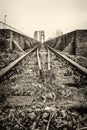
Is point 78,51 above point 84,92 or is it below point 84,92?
→ above

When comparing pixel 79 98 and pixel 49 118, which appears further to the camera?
pixel 79 98

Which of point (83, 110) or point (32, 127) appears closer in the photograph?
point (32, 127)

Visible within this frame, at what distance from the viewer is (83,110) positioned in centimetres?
176

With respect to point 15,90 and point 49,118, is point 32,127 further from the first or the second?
point 15,90

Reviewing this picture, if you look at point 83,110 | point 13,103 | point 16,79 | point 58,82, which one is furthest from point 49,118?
point 16,79

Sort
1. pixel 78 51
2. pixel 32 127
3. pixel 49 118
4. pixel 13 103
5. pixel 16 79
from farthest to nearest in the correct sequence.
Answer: pixel 78 51 < pixel 16 79 < pixel 13 103 < pixel 49 118 < pixel 32 127

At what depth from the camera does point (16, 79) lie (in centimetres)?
309

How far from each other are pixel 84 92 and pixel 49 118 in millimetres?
969

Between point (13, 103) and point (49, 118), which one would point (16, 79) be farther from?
point (49, 118)

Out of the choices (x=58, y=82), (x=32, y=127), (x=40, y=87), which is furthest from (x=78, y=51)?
(x=32, y=127)

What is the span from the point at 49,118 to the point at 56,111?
173 millimetres

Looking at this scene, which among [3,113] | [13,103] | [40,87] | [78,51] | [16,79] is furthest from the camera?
[78,51]

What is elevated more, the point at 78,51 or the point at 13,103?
the point at 78,51

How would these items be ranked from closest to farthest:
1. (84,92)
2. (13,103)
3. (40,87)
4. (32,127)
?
1. (32,127)
2. (13,103)
3. (84,92)
4. (40,87)
